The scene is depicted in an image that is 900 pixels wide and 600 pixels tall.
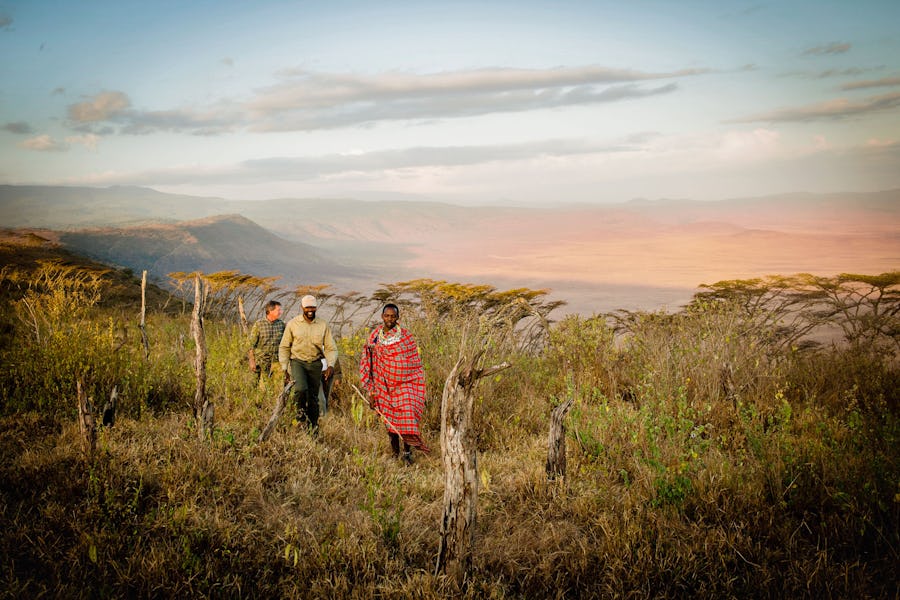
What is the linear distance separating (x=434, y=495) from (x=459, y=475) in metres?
1.55

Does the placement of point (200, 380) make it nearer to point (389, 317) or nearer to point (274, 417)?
point (274, 417)

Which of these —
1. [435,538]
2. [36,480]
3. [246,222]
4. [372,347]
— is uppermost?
[246,222]

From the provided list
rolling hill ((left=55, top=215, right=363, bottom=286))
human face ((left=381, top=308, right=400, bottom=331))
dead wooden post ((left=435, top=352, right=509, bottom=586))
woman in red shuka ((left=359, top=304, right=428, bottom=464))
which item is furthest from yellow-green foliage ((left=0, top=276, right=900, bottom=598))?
rolling hill ((left=55, top=215, right=363, bottom=286))

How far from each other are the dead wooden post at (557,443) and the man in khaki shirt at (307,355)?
2803 millimetres

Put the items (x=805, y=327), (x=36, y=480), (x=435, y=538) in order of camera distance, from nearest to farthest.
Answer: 1. (x=435, y=538)
2. (x=36, y=480)
3. (x=805, y=327)

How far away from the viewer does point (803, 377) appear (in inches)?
279

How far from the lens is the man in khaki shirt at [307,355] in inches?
236

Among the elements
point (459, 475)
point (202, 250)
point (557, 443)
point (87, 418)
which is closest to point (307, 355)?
point (87, 418)

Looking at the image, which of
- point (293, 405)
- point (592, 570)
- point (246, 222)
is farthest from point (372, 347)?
point (246, 222)

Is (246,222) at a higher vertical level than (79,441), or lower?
higher

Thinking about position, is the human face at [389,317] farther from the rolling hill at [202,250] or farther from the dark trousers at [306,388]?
the rolling hill at [202,250]

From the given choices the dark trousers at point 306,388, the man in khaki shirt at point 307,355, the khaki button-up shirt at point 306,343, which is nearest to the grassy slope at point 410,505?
the dark trousers at point 306,388

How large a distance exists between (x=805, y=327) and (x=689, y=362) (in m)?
3.61

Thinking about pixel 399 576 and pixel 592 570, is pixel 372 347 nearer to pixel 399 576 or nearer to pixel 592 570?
pixel 399 576
